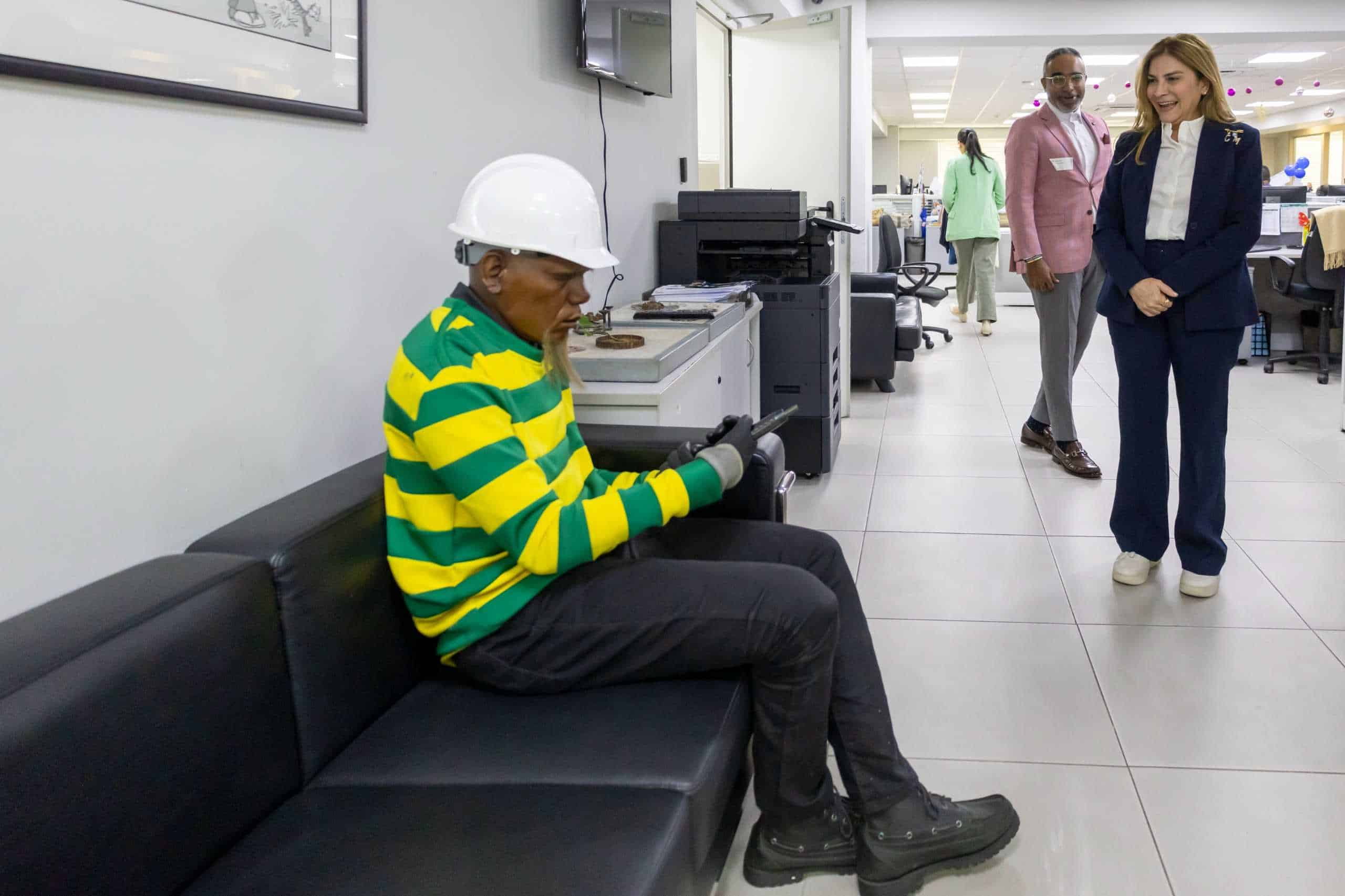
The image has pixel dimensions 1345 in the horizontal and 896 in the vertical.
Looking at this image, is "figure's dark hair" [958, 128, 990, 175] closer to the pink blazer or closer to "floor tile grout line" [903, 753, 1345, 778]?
the pink blazer

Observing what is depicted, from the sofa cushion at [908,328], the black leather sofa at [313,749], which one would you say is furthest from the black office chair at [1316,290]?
the black leather sofa at [313,749]

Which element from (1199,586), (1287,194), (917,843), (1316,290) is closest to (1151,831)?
(917,843)

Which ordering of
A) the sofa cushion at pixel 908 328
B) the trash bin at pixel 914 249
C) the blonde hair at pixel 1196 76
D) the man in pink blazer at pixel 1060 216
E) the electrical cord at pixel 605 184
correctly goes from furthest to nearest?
the trash bin at pixel 914 249 < the sofa cushion at pixel 908 328 < the man in pink blazer at pixel 1060 216 < the electrical cord at pixel 605 184 < the blonde hair at pixel 1196 76

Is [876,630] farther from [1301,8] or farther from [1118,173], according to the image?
[1301,8]

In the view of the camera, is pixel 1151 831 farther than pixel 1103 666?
No

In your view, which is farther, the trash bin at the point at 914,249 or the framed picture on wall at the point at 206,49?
the trash bin at the point at 914,249

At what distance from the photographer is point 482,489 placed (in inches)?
56.4

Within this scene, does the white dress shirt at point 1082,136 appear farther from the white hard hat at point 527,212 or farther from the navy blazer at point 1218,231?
the white hard hat at point 527,212

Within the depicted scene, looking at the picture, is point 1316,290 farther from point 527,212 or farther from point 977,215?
point 527,212

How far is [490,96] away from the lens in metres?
2.61

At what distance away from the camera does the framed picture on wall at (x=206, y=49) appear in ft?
4.18

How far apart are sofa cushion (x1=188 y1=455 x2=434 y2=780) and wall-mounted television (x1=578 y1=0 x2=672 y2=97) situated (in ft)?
6.08

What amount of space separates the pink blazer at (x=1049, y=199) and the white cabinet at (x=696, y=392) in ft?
3.60

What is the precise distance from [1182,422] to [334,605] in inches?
90.2
